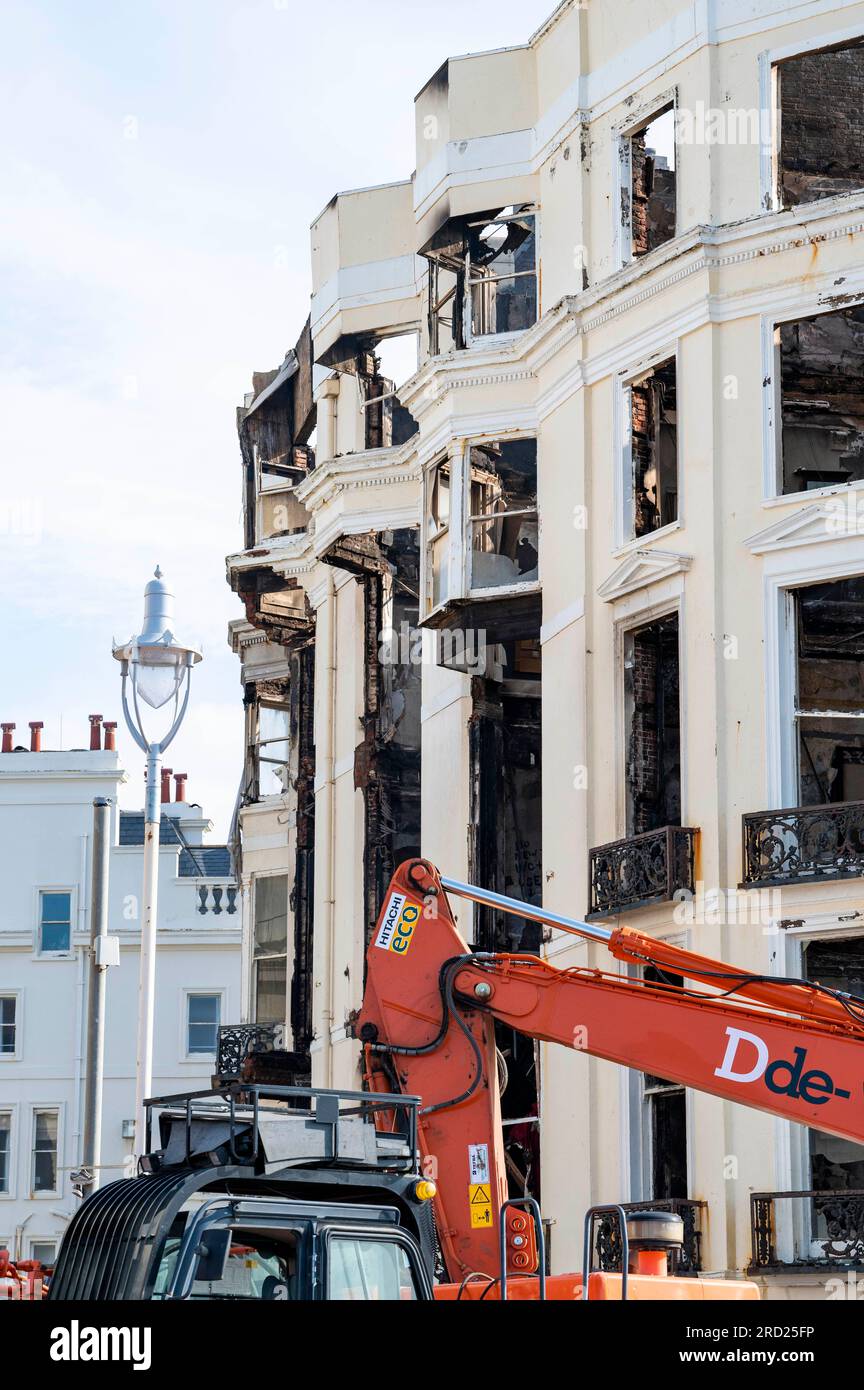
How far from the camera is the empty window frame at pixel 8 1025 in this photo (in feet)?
175

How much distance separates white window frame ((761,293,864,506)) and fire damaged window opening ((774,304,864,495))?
2.99 m

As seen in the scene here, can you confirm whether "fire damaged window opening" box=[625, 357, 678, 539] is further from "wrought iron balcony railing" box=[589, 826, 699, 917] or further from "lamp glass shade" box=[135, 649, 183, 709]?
"lamp glass shade" box=[135, 649, 183, 709]

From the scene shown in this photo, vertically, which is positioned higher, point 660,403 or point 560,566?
point 660,403

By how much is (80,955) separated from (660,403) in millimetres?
31446

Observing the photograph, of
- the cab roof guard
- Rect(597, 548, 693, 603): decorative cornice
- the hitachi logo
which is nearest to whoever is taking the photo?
the cab roof guard

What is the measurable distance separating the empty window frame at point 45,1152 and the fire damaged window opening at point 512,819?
25.7m

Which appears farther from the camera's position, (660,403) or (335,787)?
(335,787)

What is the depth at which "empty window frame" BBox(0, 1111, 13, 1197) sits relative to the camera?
51.9 meters

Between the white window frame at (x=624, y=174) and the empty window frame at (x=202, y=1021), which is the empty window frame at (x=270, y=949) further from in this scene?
the empty window frame at (x=202, y=1021)

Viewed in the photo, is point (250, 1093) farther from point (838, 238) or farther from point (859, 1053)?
point (838, 238)

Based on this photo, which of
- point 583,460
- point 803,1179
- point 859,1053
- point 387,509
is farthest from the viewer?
point 387,509

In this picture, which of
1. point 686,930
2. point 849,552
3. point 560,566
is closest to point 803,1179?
point 686,930

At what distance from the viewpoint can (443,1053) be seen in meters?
16.4

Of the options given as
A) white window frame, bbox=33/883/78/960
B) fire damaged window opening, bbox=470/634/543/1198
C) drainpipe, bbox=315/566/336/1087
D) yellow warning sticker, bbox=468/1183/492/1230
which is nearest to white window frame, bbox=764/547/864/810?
fire damaged window opening, bbox=470/634/543/1198
